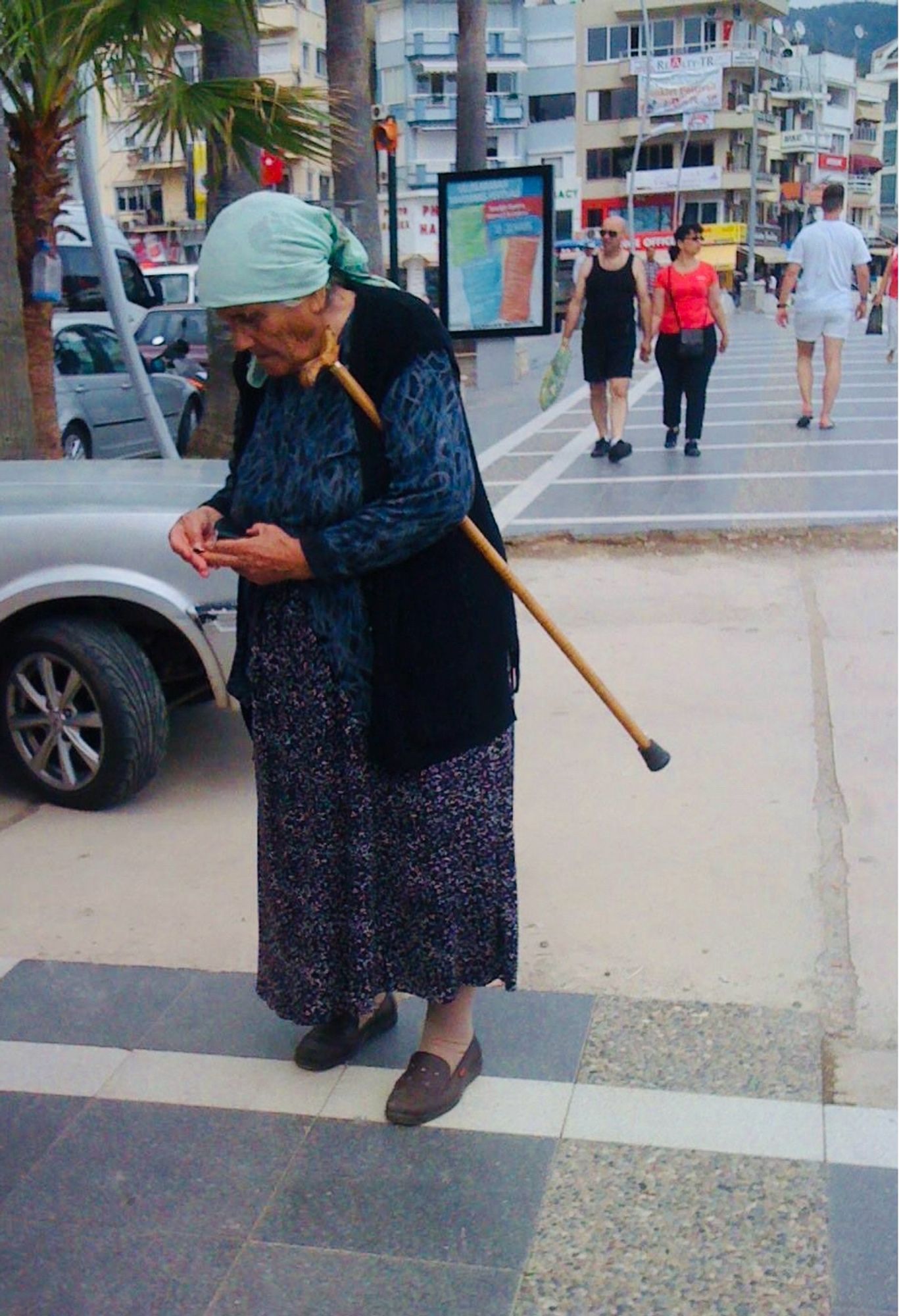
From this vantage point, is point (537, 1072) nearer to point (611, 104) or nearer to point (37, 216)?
point (37, 216)

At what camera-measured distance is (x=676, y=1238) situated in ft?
8.50

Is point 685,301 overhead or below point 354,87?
below

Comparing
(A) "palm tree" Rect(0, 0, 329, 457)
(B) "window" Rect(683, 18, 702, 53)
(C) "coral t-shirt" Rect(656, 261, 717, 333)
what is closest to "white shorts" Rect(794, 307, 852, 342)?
(C) "coral t-shirt" Rect(656, 261, 717, 333)

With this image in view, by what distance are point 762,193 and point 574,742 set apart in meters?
80.2

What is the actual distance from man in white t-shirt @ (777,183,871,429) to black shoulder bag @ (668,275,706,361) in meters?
1.62

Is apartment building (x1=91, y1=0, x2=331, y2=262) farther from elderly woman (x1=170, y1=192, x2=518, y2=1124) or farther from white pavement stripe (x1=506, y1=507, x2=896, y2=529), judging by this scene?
elderly woman (x1=170, y1=192, x2=518, y2=1124)

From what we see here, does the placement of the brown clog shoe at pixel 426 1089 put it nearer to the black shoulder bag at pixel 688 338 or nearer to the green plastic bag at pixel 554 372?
the green plastic bag at pixel 554 372

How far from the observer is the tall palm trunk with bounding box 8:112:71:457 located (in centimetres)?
768

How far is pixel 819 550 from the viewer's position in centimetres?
804

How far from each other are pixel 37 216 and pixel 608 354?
4468mm

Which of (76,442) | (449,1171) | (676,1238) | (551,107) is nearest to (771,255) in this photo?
(551,107)

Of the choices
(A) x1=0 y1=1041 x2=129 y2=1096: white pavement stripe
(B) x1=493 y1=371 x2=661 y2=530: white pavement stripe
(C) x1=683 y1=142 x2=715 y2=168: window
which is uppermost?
(C) x1=683 y1=142 x2=715 y2=168: window

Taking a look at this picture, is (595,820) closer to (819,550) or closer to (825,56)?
(819,550)

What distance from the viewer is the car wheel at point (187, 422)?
46.7ft
